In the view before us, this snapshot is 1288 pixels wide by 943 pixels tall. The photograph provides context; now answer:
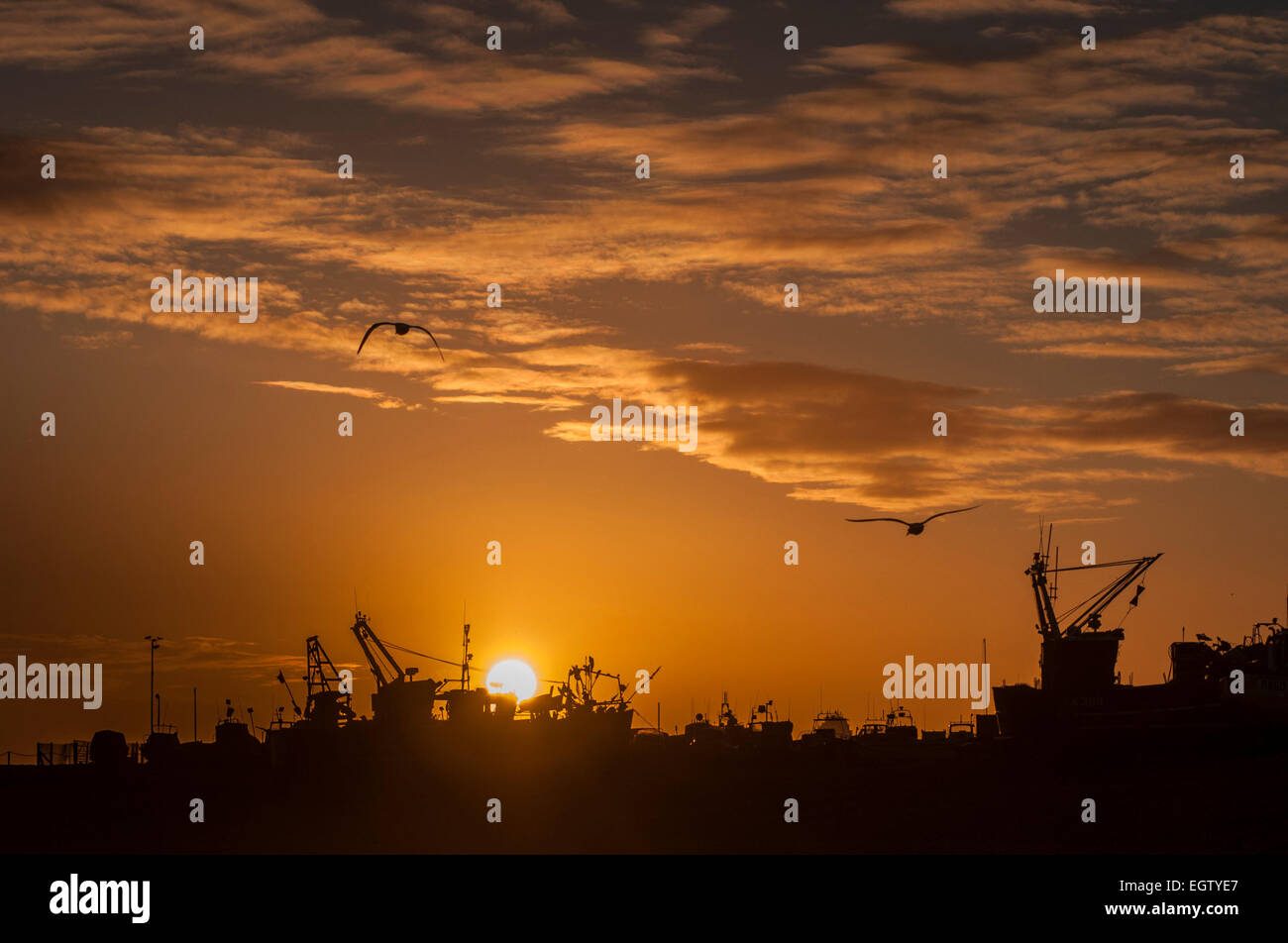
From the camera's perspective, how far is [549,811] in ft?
636

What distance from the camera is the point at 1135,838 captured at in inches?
6422

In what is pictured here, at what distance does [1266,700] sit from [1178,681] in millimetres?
11145
